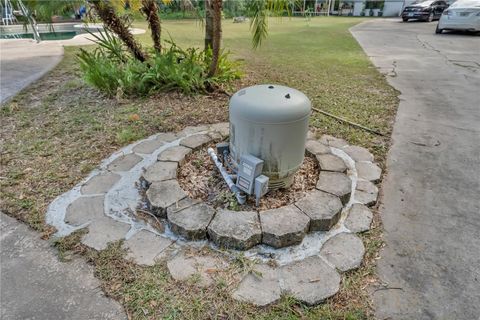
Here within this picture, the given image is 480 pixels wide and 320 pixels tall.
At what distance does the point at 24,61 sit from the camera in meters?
6.82

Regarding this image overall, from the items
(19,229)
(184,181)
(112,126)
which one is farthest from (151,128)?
(19,229)

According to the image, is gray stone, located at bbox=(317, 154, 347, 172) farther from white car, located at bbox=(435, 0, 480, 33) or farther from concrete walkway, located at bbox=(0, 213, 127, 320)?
white car, located at bbox=(435, 0, 480, 33)

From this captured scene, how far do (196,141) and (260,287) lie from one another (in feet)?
5.20

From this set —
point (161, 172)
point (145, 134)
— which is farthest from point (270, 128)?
point (145, 134)

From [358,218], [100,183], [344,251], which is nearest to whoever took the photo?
[344,251]

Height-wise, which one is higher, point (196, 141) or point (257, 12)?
point (257, 12)

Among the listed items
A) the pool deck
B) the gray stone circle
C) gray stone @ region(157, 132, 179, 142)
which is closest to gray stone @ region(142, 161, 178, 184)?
the gray stone circle

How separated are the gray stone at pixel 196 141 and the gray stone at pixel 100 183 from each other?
66 cm

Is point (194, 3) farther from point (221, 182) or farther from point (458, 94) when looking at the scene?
point (458, 94)

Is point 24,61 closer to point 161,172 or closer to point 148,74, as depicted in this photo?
point 148,74

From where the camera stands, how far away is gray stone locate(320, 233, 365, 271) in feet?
5.59

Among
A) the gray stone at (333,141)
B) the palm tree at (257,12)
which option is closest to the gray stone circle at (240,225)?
the gray stone at (333,141)

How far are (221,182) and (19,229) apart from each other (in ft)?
4.55

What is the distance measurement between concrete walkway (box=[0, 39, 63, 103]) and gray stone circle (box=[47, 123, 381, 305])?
3.30m
